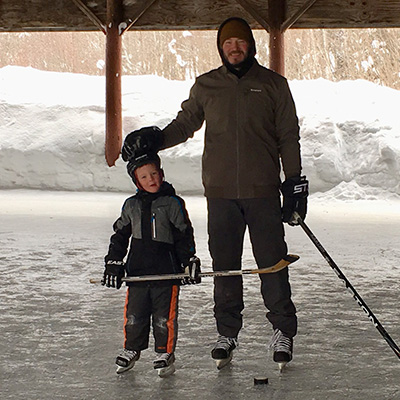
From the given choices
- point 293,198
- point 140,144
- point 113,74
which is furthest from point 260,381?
point 113,74

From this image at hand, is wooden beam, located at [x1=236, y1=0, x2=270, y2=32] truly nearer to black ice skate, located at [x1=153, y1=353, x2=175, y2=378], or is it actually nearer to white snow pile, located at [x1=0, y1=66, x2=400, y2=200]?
white snow pile, located at [x1=0, y1=66, x2=400, y2=200]

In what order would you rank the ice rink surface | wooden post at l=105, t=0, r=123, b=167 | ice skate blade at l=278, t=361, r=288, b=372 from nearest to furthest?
the ice rink surface, ice skate blade at l=278, t=361, r=288, b=372, wooden post at l=105, t=0, r=123, b=167

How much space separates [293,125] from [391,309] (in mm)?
1558

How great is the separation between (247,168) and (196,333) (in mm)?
971

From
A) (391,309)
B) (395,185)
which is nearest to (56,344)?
(391,309)

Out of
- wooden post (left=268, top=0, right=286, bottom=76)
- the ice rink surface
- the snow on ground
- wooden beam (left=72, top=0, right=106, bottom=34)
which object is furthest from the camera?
wooden beam (left=72, top=0, right=106, bottom=34)

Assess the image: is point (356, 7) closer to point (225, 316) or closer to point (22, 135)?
point (22, 135)

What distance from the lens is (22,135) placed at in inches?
638

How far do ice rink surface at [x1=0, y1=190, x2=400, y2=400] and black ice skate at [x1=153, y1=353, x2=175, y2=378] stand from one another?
36mm

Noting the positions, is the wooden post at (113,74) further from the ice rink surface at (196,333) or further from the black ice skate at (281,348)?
the black ice skate at (281,348)

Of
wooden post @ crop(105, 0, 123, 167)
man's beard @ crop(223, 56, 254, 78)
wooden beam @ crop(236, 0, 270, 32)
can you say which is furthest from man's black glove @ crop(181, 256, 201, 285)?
wooden post @ crop(105, 0, 123, 167)

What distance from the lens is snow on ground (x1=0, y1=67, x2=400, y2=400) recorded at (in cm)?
302

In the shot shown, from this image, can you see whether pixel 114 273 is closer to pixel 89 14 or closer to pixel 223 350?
pixel 223 350

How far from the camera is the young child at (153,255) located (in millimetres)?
3154
